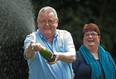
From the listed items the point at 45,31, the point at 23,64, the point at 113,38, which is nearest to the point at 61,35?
the point at 45,31

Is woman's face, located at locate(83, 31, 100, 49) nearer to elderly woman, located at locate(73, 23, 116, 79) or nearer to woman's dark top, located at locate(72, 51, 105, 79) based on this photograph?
elderly woman, located at locate(73, 23, 116, 79)

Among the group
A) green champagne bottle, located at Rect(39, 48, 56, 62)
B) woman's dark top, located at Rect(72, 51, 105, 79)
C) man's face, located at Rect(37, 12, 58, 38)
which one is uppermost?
man's face, located at Rect(37, 12, 58, 38)

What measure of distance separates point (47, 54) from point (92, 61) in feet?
4.97

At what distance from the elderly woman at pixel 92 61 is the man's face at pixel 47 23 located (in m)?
1.10

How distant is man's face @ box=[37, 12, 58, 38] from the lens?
270 inches

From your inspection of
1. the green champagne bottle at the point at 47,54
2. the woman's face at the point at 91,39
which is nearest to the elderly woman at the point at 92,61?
the woman's face at the point at 91,39

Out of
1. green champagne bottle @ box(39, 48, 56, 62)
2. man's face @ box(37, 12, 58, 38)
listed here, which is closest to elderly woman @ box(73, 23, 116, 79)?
man's face @ box(37, 12, 58, 38)

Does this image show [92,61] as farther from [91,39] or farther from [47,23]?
[47,23]

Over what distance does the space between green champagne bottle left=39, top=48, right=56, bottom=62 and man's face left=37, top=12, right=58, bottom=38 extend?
40cm

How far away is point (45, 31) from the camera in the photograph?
6.87 m

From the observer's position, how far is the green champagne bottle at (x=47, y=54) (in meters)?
6.48

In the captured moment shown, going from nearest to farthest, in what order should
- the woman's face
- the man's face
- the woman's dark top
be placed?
the man's face
the woman's dark top
the woman's face

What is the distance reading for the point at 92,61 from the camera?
7910 mm

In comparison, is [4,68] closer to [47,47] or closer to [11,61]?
[11,61]
